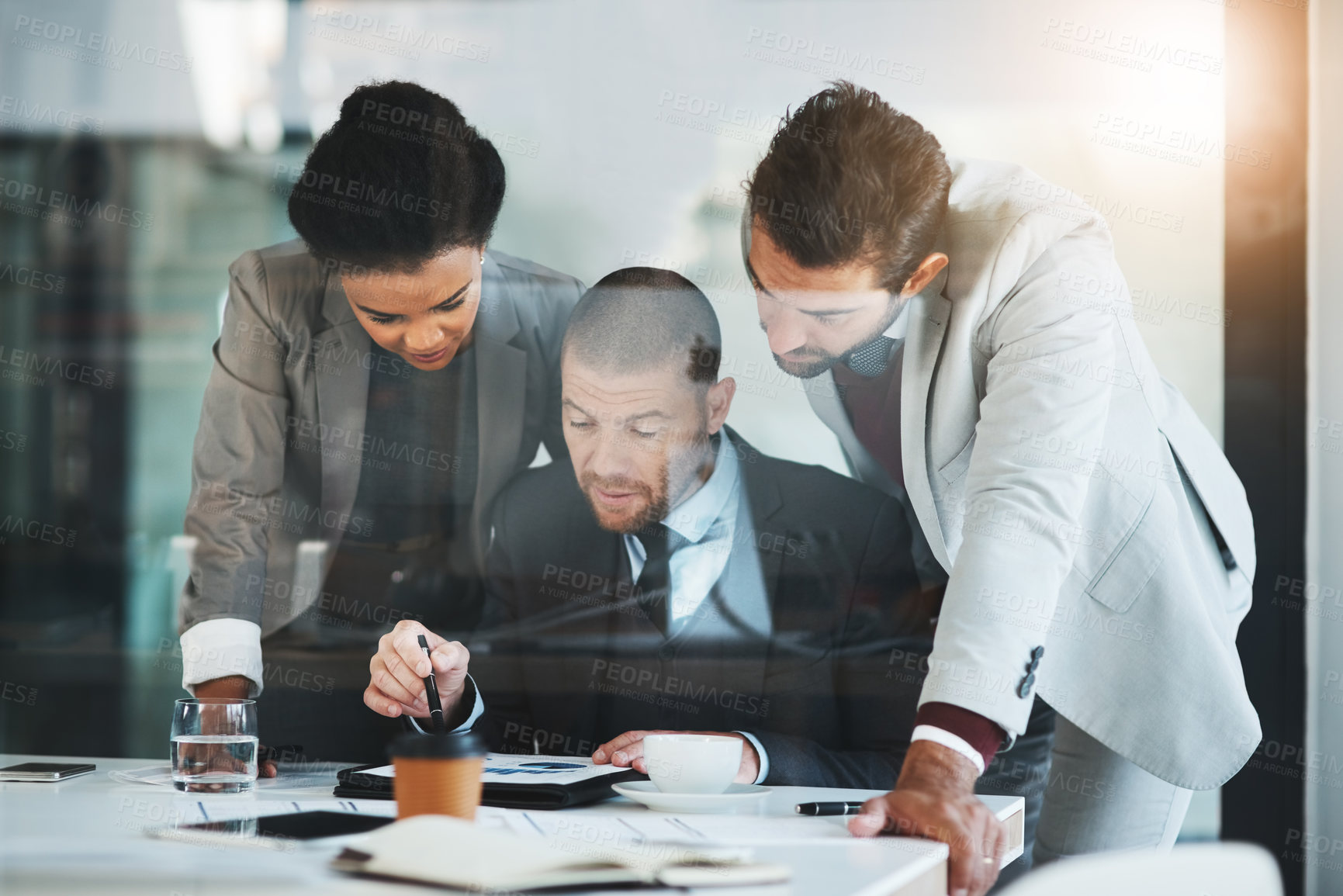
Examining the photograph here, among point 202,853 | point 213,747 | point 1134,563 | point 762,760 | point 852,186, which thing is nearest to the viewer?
point 202,853

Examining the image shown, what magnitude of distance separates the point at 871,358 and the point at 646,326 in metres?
0.43

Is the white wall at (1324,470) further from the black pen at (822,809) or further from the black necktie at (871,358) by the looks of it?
the black pen at (822,809)

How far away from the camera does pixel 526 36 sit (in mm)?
2281

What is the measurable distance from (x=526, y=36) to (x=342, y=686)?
4.37ft

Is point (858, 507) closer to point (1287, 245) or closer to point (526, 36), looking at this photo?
Result: point (1287, 245)

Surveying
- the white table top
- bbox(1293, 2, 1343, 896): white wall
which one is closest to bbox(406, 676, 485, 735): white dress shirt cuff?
the white table top

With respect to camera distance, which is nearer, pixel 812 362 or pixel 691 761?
pixel 691 761

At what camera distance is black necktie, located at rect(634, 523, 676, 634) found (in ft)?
7.09

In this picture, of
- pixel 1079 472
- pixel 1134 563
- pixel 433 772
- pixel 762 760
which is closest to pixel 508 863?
pixel 433 772

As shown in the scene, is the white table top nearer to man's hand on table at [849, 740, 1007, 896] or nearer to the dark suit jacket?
man's hand on table at [849, 740, 1007, 896]

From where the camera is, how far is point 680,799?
1148 millimetres

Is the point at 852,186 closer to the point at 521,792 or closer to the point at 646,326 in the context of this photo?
the point at 646,326

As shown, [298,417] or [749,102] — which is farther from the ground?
[749,102]

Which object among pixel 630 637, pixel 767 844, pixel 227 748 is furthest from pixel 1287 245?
pixel 227 748
